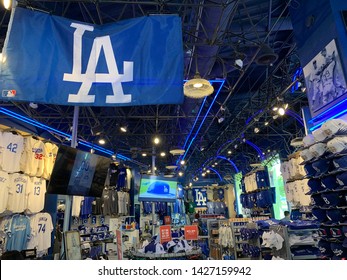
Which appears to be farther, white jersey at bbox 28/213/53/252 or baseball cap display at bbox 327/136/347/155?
white jersey at bbox 28/213/53/252

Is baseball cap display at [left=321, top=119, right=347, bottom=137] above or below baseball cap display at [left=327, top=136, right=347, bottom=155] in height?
above

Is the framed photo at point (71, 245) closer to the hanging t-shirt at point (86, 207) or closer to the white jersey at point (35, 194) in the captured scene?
the white jersey at point (35, 194)

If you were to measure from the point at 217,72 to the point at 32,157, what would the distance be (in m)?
5.89

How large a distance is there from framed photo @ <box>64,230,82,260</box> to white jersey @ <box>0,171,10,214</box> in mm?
1553

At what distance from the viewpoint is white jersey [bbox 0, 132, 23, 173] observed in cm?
465

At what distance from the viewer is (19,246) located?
16.0 ft

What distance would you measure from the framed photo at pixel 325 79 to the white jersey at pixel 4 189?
17.5ft

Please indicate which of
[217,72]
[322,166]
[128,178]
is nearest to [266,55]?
[217,72]

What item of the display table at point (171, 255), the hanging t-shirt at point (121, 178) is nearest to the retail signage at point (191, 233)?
the display table at point (171, 255)

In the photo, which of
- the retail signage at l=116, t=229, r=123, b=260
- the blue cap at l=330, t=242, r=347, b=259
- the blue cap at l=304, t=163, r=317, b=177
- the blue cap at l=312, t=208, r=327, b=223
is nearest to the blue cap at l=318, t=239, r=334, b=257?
the blue cap at l=330, t=242, r=347, b=259

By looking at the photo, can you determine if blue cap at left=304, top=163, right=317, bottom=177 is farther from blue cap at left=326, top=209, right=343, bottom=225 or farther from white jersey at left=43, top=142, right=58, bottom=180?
white jersey at left=43, top=142, right=58, bottom=180

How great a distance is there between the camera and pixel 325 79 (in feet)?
12.6

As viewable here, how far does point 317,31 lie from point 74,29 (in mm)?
3624

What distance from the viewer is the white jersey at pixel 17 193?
15.5ft
